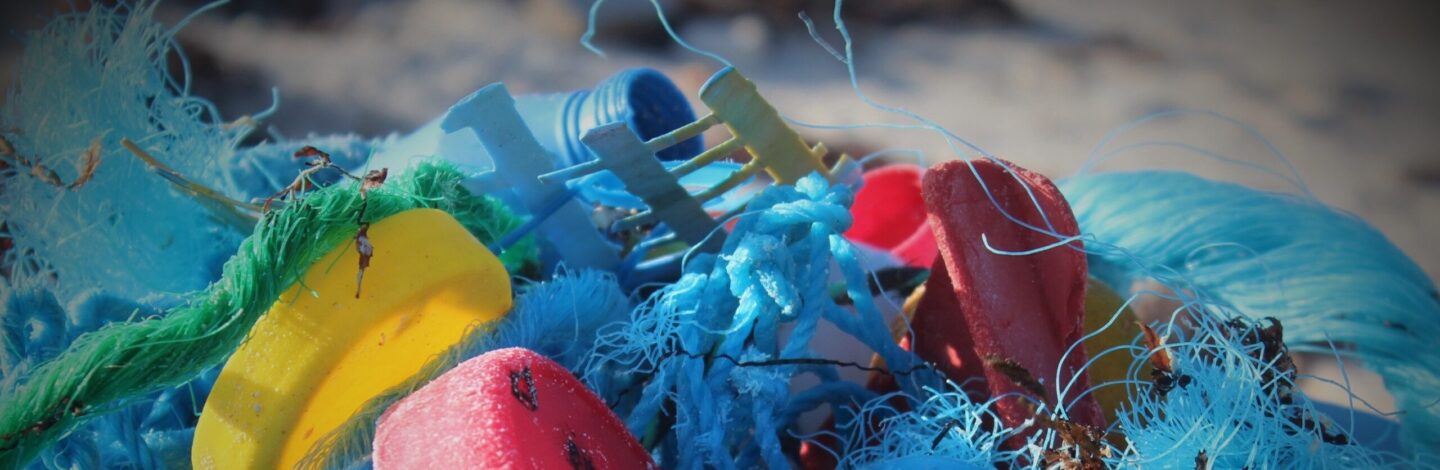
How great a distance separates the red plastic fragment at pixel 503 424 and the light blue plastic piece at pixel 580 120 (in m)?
0.20

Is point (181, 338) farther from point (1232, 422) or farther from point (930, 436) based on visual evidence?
point (1232, 422)

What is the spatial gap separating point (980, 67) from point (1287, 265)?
3.09 feet

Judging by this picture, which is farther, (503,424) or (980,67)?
(980,67)

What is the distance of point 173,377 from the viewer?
477mm

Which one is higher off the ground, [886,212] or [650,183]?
[650,183]

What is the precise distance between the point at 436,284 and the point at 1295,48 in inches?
57.9

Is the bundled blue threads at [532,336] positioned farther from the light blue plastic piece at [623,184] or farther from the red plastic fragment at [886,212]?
the red plastic fragment at [886,212]

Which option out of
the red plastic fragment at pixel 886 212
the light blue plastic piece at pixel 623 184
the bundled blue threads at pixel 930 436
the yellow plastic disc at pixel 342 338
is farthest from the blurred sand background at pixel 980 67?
the yellow plastic disc at pixel 342 338

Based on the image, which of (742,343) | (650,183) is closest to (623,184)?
(650,183)

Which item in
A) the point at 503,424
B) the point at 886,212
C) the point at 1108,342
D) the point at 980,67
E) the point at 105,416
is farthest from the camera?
the point at 980,67

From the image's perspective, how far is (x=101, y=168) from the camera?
0.60 metres

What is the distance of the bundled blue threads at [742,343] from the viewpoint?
1.77ft

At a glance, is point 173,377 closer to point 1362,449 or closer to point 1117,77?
point 1362,449

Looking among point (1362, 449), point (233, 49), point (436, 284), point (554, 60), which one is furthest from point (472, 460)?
point (233, 49)
